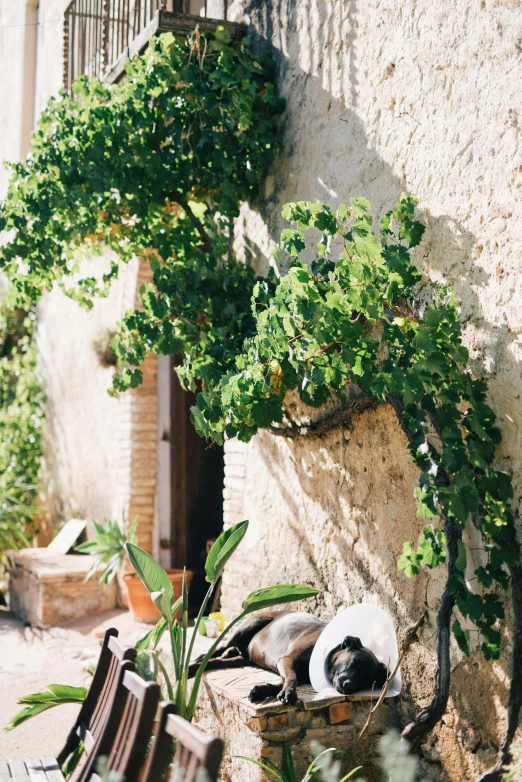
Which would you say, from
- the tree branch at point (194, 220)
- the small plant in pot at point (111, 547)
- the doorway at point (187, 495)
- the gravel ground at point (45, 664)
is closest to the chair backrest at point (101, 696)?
the gravel ground at point (45, 664)

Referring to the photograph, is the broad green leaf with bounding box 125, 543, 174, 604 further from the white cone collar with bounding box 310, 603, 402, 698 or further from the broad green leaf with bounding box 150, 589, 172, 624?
the white cone collar with bounding box 310, 603, 402, 698

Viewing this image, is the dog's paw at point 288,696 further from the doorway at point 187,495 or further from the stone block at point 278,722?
the doorway at point 187,495

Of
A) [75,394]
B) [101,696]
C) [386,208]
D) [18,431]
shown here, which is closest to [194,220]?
[386,208]

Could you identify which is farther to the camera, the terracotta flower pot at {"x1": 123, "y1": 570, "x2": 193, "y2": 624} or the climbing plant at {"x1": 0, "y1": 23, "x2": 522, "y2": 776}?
the terracotta flower pot at {"x1": 123, "y1": 570, "x2": 193, "y2": 624}

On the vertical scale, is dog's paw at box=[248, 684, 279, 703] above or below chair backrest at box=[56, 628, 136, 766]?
below

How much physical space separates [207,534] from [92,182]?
3.75m

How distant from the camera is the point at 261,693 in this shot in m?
3.66

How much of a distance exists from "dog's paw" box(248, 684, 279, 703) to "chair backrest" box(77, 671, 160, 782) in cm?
110

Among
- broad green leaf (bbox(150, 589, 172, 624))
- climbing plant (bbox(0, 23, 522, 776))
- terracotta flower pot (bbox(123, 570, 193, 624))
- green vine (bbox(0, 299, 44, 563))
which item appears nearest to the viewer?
climbing plant (bbox(0, 23, 522, 776))

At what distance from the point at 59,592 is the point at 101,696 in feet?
14.8

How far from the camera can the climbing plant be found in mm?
3199

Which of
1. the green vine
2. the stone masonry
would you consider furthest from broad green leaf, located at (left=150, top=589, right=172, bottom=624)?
the green vine

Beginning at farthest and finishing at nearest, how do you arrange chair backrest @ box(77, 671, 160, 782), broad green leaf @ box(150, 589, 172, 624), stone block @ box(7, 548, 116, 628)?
stone block @ box(7, 548, 116, 628) < broad green leaf @ box(150, 589, 172, 624) < chair backrest @ box(77, 671, 160, 782)

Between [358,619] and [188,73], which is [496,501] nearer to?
[358,619]
